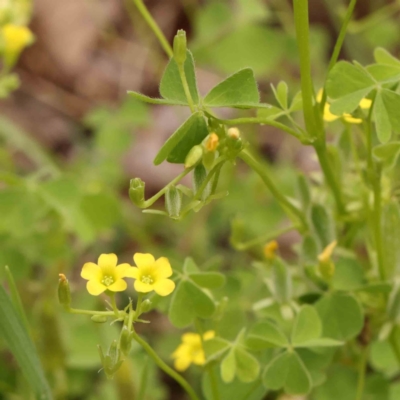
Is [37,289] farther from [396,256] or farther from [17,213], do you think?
[396,256]

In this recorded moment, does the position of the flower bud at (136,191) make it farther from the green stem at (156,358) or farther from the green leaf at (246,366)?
the green leaf at (246,366)

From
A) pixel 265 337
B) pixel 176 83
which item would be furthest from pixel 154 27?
pixel 265 337

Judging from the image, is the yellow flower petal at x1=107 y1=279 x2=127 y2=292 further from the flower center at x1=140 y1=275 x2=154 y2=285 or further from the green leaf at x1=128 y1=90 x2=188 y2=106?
the green leaf at x1=128 y1=90 x2=188 y2=106

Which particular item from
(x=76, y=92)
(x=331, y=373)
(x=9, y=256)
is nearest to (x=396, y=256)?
(x=331, y=373)

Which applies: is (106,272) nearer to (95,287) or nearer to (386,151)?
(95,287)

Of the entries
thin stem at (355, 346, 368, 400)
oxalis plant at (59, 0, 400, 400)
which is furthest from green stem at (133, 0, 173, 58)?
thin stem at (355, 346, 368, 400)

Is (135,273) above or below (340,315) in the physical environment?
above
